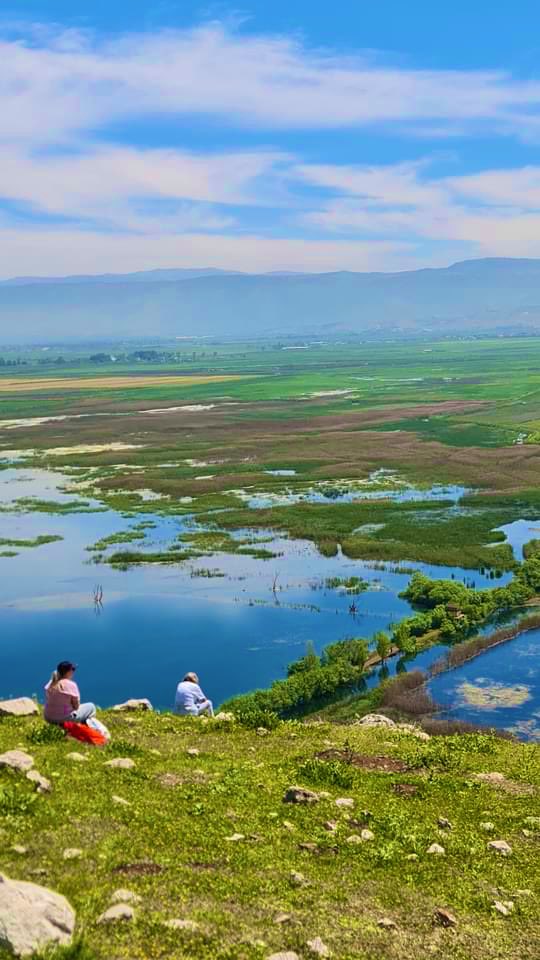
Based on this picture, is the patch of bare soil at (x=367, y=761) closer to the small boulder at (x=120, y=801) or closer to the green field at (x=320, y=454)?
the small boulder at (x=120, y=801)

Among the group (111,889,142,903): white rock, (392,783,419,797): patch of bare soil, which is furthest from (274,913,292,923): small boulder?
(392,783,419,797): patch of bare soil

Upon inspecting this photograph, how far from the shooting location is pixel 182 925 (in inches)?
428

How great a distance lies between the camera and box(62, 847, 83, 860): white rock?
12.3 m

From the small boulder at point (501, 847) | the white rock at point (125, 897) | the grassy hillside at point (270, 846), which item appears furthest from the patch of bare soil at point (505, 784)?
the white rock at point (125, 897)

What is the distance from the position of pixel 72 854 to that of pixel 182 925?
2.29 meters

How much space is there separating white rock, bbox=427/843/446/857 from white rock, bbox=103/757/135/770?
5.62 metres

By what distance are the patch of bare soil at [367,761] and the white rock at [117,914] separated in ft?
26.4

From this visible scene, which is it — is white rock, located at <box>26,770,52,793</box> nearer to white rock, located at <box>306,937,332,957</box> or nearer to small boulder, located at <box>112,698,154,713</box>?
white rock, located at <box>306,937,332,957</box>

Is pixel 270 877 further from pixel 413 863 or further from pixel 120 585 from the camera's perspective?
pixel 120 585

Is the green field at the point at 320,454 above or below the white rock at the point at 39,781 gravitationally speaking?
below

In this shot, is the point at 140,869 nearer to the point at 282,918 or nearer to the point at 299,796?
the point at 282,918

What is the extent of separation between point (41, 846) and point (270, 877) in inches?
130

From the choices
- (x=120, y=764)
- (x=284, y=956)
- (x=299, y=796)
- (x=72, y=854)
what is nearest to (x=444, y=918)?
(x=284, y=956)

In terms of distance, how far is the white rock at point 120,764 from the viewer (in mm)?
16264
